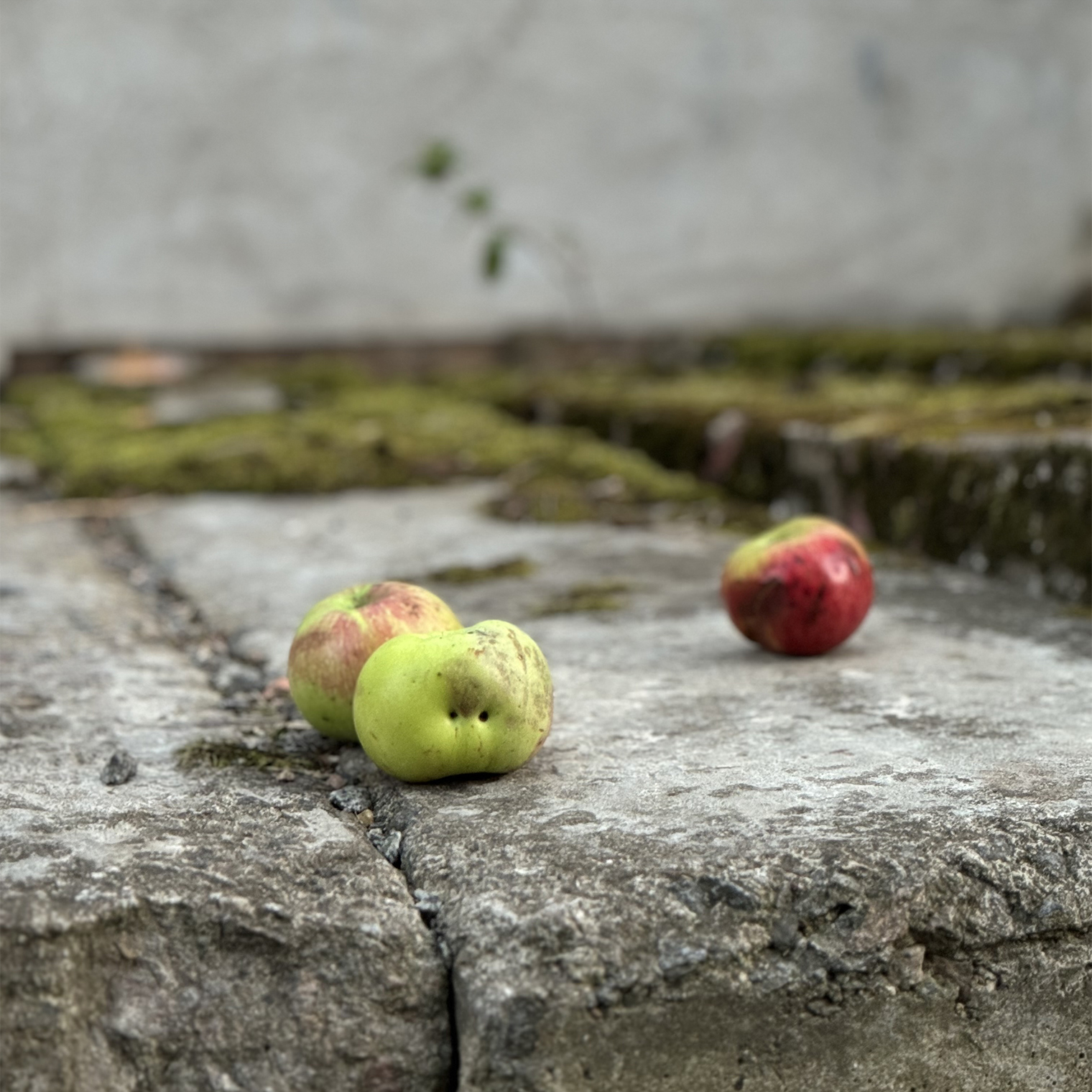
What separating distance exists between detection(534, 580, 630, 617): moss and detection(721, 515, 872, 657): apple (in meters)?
0.25

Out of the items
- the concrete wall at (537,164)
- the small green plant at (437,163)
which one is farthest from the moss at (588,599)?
the concrete wall at (537,164)

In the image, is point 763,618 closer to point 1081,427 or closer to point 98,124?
point 1081,427

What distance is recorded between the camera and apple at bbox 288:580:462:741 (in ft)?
4.40

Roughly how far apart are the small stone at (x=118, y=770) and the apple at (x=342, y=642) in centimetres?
19

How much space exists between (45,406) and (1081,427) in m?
3.39

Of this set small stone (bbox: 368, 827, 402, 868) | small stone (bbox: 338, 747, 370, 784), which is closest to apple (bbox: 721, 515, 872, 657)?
small stone (bbox: 338, 747, 370, 784)

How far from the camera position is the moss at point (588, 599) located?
1869mm

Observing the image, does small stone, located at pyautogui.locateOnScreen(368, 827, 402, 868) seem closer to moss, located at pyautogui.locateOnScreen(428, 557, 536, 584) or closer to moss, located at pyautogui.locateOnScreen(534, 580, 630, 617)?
moss, located at pyautogui.locateOnScreen(534, 580, 630, 617)

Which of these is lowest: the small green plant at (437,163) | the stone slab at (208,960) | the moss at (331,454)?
the stone slab at (208,960)

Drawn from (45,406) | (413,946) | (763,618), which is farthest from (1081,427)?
(45,406)

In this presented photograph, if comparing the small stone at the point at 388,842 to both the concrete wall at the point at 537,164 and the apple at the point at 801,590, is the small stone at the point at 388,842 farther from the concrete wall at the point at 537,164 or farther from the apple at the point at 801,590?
the concrete wall at the point at 537,164

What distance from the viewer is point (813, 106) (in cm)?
623

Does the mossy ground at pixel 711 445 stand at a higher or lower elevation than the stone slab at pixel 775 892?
higher

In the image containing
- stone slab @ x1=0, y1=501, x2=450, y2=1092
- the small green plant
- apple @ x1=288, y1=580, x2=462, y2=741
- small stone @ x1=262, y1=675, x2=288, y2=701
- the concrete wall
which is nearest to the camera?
stone slab @ x1=0, y1=501, x2=450, y2=1092
